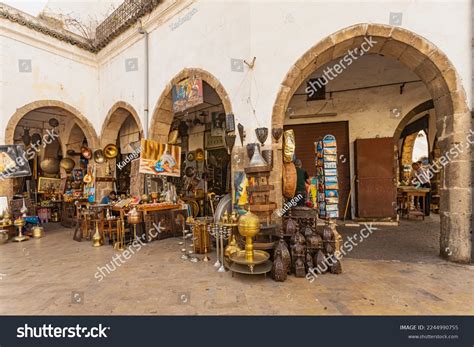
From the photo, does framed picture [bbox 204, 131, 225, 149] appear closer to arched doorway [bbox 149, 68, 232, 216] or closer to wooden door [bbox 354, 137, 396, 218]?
arched doorway [bbox 149, 68, 232, 216]

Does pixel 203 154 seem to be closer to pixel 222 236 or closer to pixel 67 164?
pixel 222 236

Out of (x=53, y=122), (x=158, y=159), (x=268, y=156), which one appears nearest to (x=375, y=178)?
(x=268, y=156)

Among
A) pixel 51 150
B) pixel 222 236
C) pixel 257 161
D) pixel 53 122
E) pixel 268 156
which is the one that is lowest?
pixel 222 236

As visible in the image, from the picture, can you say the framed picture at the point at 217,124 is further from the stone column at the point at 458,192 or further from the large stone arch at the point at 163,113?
the stone column at the point at 458,192

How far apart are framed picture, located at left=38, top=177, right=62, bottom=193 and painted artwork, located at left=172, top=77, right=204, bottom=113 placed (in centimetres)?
792

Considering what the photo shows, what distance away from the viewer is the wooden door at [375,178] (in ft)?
22.7

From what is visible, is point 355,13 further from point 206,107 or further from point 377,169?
point 206,107

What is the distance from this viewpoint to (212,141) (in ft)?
30.6

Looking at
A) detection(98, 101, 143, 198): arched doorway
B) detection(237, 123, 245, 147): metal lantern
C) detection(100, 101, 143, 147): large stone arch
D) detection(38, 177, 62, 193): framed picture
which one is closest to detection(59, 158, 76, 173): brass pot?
detection(38, 177, 62, 193): framed picture

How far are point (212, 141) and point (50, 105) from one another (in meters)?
5.70

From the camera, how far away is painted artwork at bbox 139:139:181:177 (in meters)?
5.82

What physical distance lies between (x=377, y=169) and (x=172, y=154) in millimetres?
6318

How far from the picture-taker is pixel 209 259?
4.14 meters

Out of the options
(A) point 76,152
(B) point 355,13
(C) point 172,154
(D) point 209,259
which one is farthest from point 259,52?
(A) point 76,152
